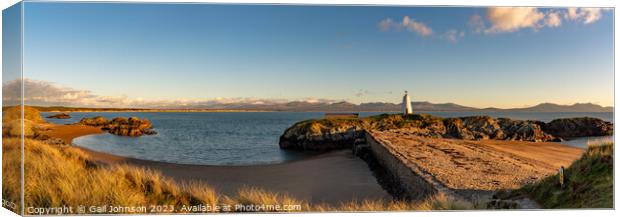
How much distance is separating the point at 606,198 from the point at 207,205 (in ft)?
18.3

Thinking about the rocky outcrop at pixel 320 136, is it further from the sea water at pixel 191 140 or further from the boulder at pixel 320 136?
the sea water at pixel 191 140

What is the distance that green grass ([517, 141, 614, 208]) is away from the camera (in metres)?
5.69

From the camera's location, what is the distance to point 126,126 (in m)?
8.02

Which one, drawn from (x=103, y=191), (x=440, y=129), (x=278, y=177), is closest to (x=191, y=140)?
(x=278, y=177)

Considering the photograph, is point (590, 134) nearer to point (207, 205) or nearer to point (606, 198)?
point (606, 198)

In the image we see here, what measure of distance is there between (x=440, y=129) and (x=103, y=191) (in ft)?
26.5

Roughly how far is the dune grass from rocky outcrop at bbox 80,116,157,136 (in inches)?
51.5

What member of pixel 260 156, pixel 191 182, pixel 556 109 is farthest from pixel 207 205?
pixel 556 109

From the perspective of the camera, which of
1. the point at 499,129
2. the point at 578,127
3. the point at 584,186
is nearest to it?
the point at 584,186

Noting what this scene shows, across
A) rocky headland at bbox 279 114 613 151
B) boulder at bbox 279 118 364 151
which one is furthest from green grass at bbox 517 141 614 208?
boulder at bbox 279 118 364 151

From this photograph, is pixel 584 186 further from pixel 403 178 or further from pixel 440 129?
pixel 440 129

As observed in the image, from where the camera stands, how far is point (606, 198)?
5992mm

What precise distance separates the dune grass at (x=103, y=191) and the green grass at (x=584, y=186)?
3.56 ft

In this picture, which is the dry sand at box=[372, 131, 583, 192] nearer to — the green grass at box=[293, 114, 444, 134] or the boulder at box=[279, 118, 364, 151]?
the green grass at box=[293, 114, 444, 134]
